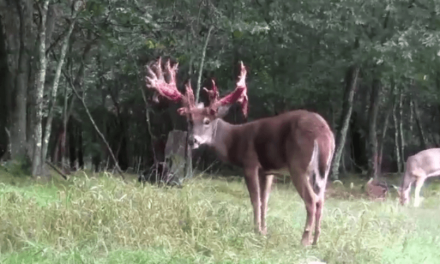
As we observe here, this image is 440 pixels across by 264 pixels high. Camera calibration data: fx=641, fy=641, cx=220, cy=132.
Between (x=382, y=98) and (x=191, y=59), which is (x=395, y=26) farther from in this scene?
(x=382, y=98)

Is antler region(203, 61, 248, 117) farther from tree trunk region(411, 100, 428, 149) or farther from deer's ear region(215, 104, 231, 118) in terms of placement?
tree trunk region(411, 100, 428, 149)

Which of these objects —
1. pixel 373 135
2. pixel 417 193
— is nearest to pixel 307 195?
pixel 417 193

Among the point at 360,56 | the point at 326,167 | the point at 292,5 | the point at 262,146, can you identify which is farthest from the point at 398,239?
the point at 292,5

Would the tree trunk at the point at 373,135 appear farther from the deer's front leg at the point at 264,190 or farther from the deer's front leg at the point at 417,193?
the deer's front leg at the point at 264,190

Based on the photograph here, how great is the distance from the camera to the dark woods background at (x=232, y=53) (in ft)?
39.6

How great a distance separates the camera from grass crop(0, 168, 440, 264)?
19.2 ft

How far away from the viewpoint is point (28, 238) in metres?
6.26

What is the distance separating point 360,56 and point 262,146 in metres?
6.70

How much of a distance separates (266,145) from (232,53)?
8970 millimetres

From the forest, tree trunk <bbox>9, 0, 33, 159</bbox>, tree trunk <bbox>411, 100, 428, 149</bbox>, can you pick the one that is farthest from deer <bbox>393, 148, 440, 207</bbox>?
tree trunk <bbox>9, 0, 33, 159</bbox>

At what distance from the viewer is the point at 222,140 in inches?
296

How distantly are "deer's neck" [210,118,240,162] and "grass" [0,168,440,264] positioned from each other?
614 millimetres

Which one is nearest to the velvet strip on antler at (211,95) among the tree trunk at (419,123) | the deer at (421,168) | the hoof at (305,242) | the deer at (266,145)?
the deer at (266,145)

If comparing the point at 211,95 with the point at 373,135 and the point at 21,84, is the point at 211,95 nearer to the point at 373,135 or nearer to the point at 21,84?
the point at 21,84
